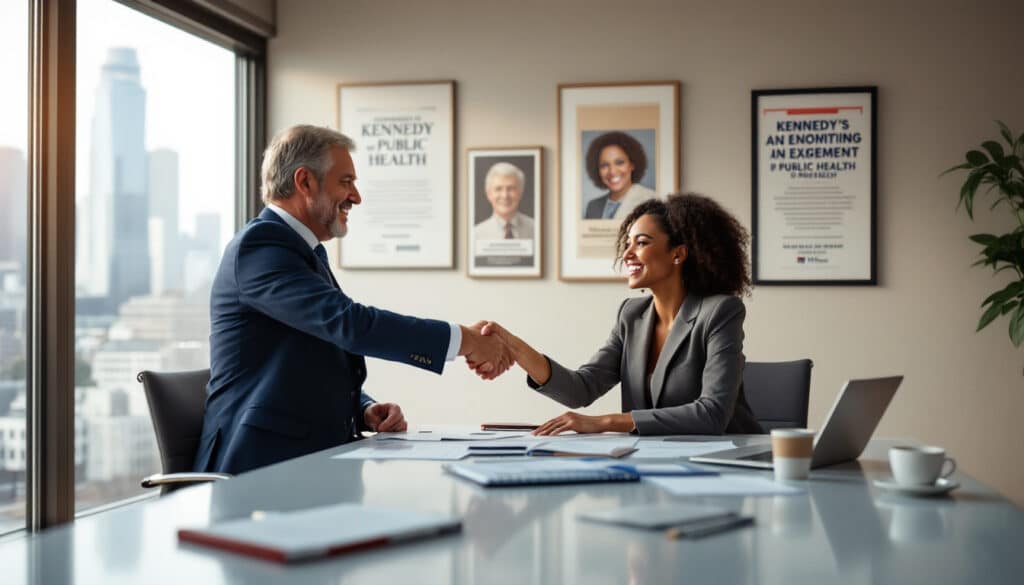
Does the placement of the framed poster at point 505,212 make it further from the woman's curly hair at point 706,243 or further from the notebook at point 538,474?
the notebook at point 538,474

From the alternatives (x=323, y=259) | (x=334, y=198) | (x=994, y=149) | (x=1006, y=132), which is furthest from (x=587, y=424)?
(x=1006, y=132)

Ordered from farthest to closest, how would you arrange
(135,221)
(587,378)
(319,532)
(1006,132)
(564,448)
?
(1006,132), (135,221), (587,378), (564,448), (319,532)

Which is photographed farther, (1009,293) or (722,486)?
(1009,293)

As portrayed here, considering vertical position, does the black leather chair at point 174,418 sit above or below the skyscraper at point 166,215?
below

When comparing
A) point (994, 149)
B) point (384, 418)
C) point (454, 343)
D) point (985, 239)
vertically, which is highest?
point (994, 149)

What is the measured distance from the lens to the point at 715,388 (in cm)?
273

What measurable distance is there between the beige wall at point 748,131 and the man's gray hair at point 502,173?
0.40 feet

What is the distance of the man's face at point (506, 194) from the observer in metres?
4.81

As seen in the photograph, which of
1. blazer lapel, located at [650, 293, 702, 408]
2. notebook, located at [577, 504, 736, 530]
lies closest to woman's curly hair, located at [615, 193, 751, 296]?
blazer lapel, located at [650, 293, 702, 408]

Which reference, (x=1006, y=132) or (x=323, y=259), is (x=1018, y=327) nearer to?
(x=1006, y=132)

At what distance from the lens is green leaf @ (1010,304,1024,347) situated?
397cm

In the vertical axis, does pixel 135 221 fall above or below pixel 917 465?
above

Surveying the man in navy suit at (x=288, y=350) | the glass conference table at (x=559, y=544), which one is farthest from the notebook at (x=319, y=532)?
the man in navy suit at (x=288, y=350)

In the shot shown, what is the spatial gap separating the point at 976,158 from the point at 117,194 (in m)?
3.30
